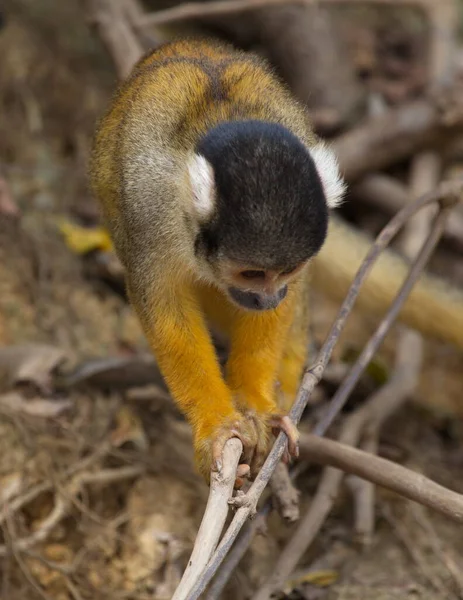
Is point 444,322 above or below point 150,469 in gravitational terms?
above

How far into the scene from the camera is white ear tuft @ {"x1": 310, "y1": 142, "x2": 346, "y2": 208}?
240 cm

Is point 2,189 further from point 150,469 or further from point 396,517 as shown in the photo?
point 396,517

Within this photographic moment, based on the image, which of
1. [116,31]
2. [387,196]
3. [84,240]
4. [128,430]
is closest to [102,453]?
[128,430]

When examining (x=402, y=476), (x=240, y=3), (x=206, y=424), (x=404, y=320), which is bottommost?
(x=404, y=320)

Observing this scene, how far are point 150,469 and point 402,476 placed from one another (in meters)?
1.53

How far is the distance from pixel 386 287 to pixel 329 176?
1834 mm

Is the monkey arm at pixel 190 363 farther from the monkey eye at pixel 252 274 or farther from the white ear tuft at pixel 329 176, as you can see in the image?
the white ear tuft at pixel 329 176

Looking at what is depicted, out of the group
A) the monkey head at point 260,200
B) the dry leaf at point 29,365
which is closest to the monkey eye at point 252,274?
the monkey head at point 260,200

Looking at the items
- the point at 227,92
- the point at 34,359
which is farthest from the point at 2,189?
the point at 227,92

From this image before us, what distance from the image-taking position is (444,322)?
406cm

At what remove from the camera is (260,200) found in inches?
86.0

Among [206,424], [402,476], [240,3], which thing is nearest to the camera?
[402,476]

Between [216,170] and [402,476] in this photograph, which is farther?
[402,476]

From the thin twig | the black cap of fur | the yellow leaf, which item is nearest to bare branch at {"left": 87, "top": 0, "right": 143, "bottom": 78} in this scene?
the yellow leaf
